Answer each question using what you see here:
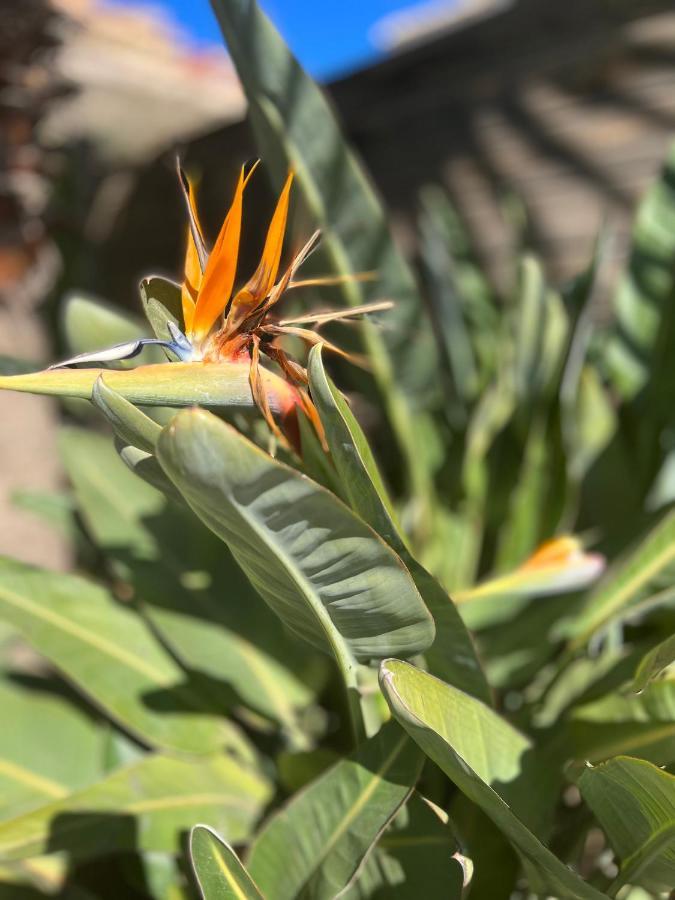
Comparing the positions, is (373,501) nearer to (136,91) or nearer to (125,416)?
(125,416)

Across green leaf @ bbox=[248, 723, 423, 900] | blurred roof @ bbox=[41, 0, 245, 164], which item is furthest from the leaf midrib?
blurred roof @ bbox=[41, 0, 245, 164]

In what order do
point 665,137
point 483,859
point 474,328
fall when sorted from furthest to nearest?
point 665,137, point 474,328, point 483,859

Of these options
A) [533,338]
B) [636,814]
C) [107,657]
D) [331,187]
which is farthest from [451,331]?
[636,814]

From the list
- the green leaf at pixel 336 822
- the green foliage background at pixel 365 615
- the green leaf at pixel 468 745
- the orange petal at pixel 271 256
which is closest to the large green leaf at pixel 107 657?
the green foliage background at pixel 365 615

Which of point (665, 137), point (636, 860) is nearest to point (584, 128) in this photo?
point (665, 137)

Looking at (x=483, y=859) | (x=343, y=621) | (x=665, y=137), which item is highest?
(x=665, y=137)

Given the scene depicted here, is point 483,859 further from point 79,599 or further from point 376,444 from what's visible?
point 376,444

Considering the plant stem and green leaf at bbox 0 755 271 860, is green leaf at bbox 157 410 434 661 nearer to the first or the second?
the plant stem
